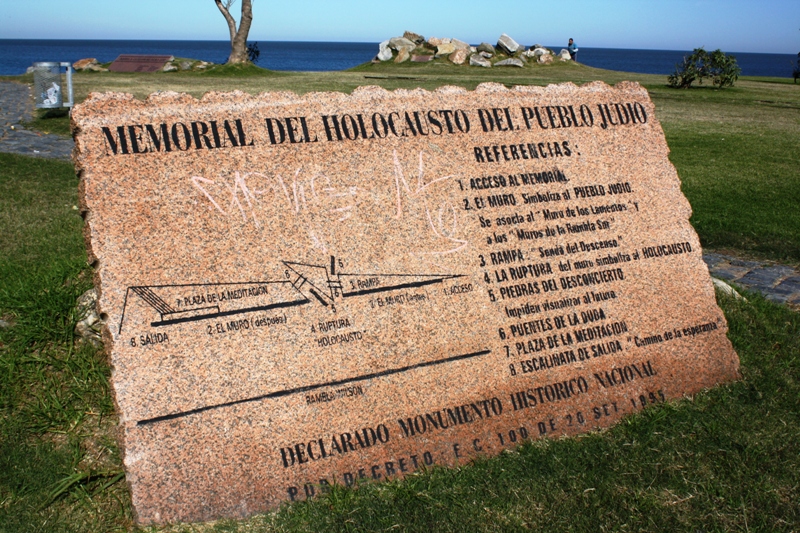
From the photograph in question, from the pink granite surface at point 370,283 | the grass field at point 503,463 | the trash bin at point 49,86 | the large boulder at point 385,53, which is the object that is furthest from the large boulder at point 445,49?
the pink granite surface at point 370,283

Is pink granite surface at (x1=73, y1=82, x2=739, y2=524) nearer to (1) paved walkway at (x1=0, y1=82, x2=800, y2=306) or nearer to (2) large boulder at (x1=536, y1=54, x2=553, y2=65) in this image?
(1) paved walkway at (x1=0, y1=82, x2=800, y2=306)

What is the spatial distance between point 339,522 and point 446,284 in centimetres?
118

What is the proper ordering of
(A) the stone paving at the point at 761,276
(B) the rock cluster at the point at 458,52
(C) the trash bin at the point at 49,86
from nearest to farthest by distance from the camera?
1. (A) the stone paving at the point at 761,276
2. (C) the trash bin at the point at 49,86
3. (B) the rock cluster at the point at 458,52

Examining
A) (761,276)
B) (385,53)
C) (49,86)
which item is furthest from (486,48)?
(761,276)

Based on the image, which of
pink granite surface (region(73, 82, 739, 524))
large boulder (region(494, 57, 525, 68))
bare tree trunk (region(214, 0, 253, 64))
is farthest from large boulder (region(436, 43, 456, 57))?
pink granite surface (region(73, 82, 739, 524))

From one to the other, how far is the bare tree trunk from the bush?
50.5 ft

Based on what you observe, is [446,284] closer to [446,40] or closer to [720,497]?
[720,497]

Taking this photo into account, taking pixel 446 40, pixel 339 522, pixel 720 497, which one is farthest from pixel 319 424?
pixel 446 40

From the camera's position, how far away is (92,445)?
3230 millimetres

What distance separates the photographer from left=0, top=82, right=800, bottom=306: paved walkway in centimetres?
527

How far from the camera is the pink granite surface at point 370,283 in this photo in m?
2.85

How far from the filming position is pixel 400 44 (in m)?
30.9

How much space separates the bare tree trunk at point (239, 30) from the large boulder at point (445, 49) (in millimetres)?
8250

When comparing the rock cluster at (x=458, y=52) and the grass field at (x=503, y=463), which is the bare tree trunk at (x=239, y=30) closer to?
the rock cluster at (x=458, y=52)
